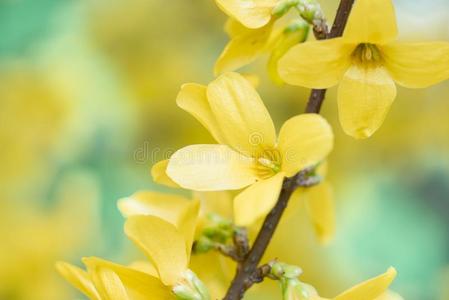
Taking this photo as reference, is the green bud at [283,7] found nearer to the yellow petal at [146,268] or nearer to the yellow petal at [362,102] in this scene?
the yellow petal at [362,102]

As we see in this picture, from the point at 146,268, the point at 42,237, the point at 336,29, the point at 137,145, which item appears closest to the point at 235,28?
the point at 336,29

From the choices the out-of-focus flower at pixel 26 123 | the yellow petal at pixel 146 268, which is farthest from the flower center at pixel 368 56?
the out-of-focus flower at pixel 26 123

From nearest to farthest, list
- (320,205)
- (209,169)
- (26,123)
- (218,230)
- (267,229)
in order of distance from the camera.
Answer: (209,169), (267,229), (218,230), (320,205), (26,123)

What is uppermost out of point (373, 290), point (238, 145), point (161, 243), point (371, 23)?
point (371, 23)

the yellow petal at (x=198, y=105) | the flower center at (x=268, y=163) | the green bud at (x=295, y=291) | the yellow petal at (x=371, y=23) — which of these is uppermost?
the yellow petal at (x=371, y=23)

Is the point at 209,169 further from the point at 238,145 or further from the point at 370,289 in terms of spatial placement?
the point at 370,289

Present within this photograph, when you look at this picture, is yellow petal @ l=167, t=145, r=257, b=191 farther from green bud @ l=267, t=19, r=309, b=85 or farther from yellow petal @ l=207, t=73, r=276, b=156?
green bud @ l=267, t=19, r=309, b=85

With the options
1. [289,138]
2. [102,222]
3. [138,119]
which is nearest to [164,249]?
[289,138]
